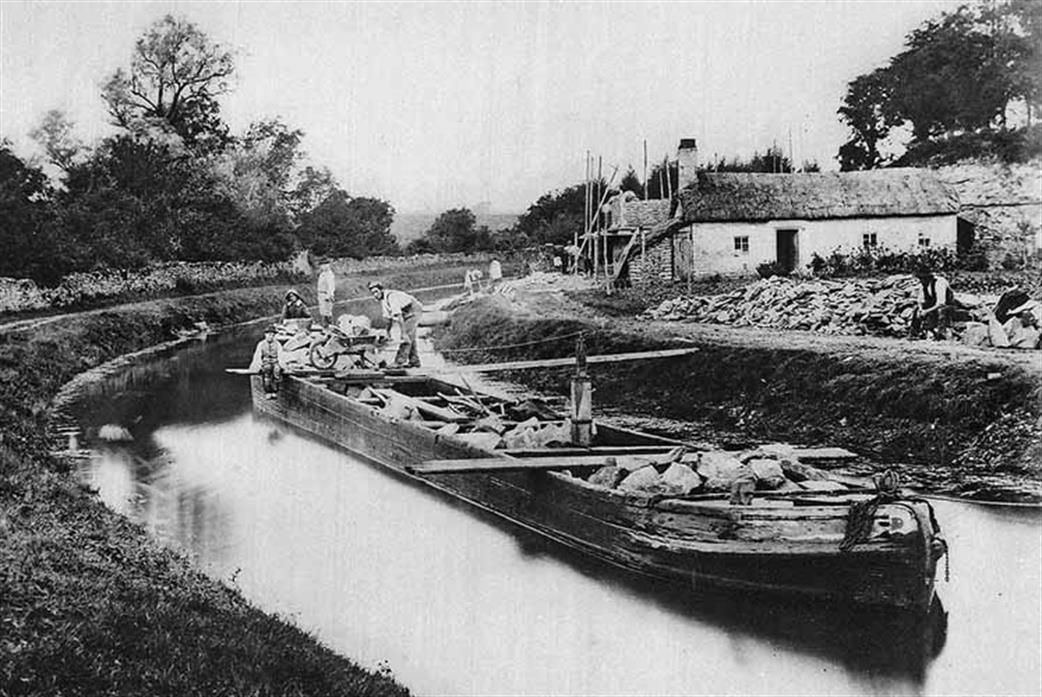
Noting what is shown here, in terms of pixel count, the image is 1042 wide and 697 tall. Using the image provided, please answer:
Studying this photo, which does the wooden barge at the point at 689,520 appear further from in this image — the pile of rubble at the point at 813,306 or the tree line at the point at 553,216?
the pile of rubble at the point at 813,306

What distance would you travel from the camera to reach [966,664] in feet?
19.3

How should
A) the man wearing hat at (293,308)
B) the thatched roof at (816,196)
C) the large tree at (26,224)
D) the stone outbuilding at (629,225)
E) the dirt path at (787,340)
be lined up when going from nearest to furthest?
the dirt path at (787,340) < the thatched roof at (816,196) < the large tree at (26,224) < the stone outbuilding at (629,225) < the man wearing hat at (293,308)

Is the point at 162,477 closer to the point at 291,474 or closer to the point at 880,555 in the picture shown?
the point at 291,474

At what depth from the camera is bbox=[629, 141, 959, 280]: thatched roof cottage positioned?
13.9 meters

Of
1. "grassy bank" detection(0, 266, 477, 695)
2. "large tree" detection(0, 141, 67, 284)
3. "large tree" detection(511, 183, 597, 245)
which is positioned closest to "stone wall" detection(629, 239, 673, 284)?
"large tree" detection(511, 183, 597, 245)

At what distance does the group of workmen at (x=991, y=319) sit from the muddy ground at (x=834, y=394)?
0.88 feet

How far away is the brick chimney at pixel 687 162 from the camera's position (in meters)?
18.7

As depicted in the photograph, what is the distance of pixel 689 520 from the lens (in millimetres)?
6477

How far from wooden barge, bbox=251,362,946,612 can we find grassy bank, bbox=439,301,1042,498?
248 cm

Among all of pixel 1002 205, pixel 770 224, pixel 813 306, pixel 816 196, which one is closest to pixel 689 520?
pixel 1002 205

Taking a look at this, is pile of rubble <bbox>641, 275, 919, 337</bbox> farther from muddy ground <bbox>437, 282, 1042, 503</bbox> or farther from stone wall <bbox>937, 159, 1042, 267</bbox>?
stone wall <bbox>937, 159, 1042, 267</bbox>

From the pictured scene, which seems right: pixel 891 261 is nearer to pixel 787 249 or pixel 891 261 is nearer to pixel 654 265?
pixel 787 249

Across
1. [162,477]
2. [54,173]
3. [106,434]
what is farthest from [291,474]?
[54,173]

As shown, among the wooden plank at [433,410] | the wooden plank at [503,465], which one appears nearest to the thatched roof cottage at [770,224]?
the wooden plank at [433,410]
